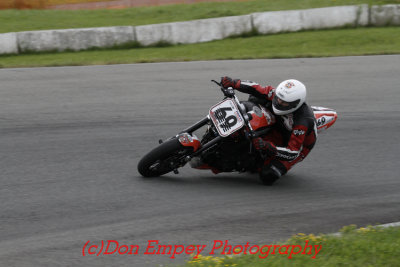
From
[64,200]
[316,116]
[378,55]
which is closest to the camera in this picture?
[64,200]

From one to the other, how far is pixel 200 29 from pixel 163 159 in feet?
26.9

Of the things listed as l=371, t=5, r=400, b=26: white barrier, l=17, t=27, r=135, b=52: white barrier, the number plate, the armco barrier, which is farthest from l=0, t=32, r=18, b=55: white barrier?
l=371, t=5, r=400, b=26: white barrier

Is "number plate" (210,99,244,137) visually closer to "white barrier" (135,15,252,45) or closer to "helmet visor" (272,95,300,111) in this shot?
"helmet visor" (272,95,300,111)

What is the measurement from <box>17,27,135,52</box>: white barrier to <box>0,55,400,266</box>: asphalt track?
1.98 m

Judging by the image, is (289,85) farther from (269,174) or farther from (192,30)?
(192,30)

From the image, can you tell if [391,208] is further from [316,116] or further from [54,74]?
[54,74]

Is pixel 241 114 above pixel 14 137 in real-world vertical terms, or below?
above

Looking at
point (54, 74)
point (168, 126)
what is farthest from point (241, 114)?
point (54, 74)

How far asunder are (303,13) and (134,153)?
8.78 m

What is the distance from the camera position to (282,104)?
6379mm

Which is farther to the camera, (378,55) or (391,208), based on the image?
(378,55)

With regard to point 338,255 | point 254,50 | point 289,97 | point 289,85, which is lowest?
point 254,50

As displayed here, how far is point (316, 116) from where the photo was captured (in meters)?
7.10

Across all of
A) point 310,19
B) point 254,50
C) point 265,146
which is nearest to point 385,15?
point 310,19
